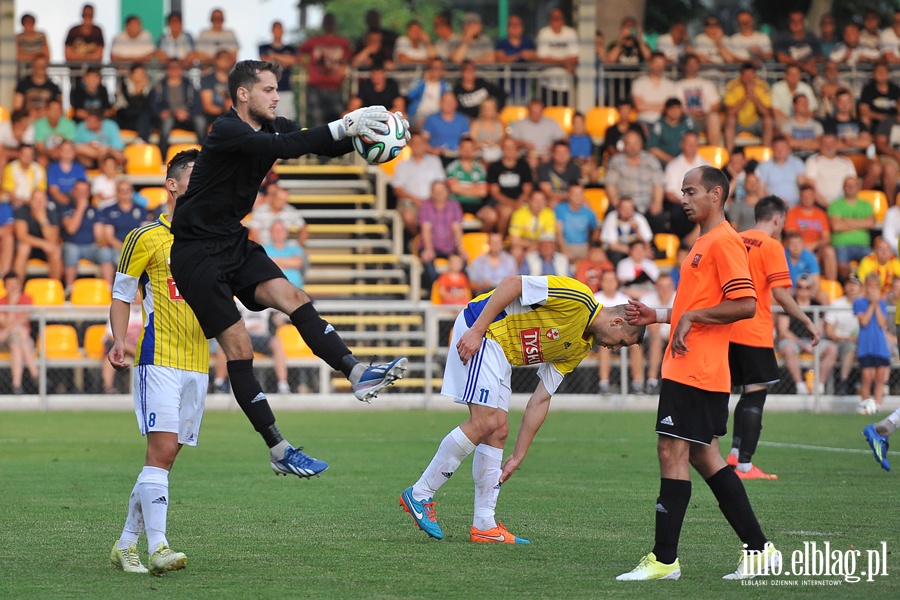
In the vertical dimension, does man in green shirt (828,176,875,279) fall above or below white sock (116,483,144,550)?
above

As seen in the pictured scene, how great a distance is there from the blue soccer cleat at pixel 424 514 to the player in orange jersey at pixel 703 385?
4.99 feet

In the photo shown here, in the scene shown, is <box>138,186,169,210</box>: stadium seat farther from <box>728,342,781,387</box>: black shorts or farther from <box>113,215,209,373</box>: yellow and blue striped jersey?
<box>113,215,209,373</box>: yellow and blue striped jersey

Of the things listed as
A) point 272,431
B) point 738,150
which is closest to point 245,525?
point 272,431

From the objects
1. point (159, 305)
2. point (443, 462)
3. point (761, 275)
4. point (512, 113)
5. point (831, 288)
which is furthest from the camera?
point (512, 113)

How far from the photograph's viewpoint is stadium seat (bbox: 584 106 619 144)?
859 inches

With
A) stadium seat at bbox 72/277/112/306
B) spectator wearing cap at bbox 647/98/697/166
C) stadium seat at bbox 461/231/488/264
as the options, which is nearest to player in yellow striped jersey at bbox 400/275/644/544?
stadium seat at bbox 72/277/112/306

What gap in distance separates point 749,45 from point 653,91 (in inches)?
107

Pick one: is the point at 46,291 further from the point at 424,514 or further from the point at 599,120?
the point at 424,514

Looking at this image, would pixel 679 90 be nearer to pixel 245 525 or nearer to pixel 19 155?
pixel 19 155

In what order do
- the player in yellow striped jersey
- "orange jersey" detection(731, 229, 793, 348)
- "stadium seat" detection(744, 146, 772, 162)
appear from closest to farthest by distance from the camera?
the player in yellow striped jersey, "orange jersey" detection(731, 229, 793, 348), "stadium seat" detection(744, 146, 772, 162)

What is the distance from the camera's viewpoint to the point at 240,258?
22.0ft

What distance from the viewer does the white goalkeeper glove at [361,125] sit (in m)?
6.09

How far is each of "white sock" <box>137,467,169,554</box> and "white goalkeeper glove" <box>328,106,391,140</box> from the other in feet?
6.49

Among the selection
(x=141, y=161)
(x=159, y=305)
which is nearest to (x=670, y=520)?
(x=159, y=305)
